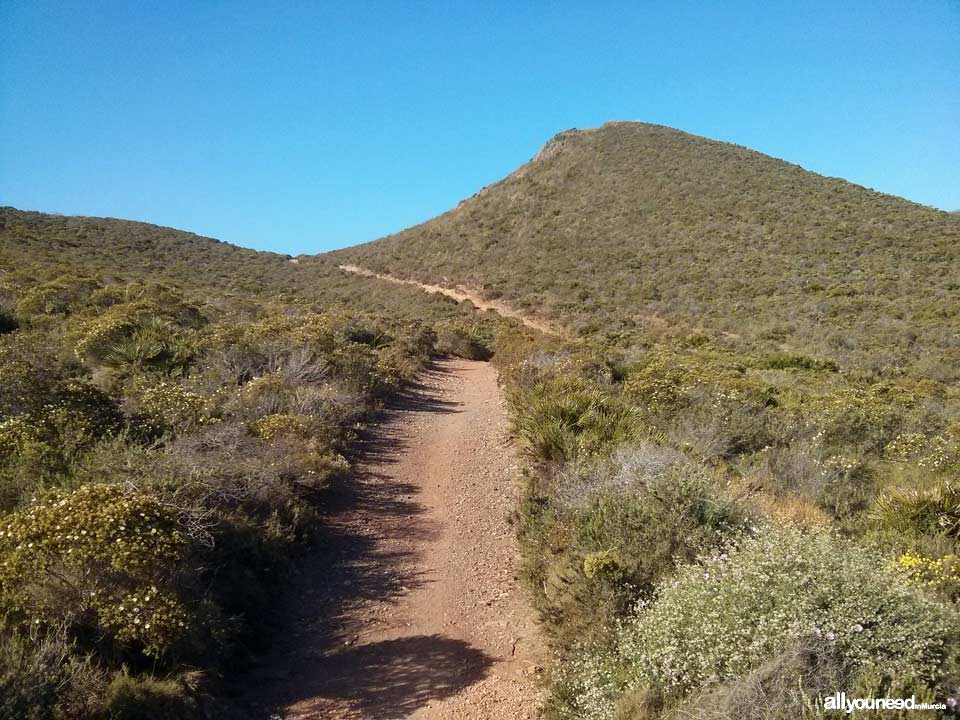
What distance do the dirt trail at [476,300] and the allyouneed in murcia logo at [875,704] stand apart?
20167 millimetres

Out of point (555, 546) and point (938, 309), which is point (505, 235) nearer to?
point (938, 309)

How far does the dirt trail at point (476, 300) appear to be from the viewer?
2602 cm

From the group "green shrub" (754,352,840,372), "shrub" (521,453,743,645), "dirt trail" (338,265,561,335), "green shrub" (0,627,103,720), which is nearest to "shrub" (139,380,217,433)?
"green shrub" (0,627,103,720)

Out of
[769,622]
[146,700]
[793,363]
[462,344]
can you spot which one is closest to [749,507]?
[769,622]

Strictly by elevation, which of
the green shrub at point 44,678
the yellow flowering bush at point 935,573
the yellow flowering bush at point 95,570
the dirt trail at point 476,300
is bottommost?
the green shrub at point 44,678

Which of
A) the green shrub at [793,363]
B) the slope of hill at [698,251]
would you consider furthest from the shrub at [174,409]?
the slope of hill at [698,251]

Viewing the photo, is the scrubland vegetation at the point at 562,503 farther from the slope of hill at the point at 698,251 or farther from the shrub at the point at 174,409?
the slope of hill at the point at 698,251

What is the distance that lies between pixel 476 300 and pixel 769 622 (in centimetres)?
3052

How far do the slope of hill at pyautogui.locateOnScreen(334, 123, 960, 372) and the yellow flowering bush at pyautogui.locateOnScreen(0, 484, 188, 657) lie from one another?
1817cm

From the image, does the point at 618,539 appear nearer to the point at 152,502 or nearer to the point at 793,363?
the point at 152,502

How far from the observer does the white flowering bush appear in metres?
2.71

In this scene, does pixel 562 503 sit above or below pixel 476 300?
below

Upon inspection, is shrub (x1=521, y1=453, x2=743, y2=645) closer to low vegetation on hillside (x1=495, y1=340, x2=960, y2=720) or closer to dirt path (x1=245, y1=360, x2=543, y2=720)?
low vegetation on hillside (x1=495, y1=340, x2=960, y2=720)

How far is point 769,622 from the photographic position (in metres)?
2.88
